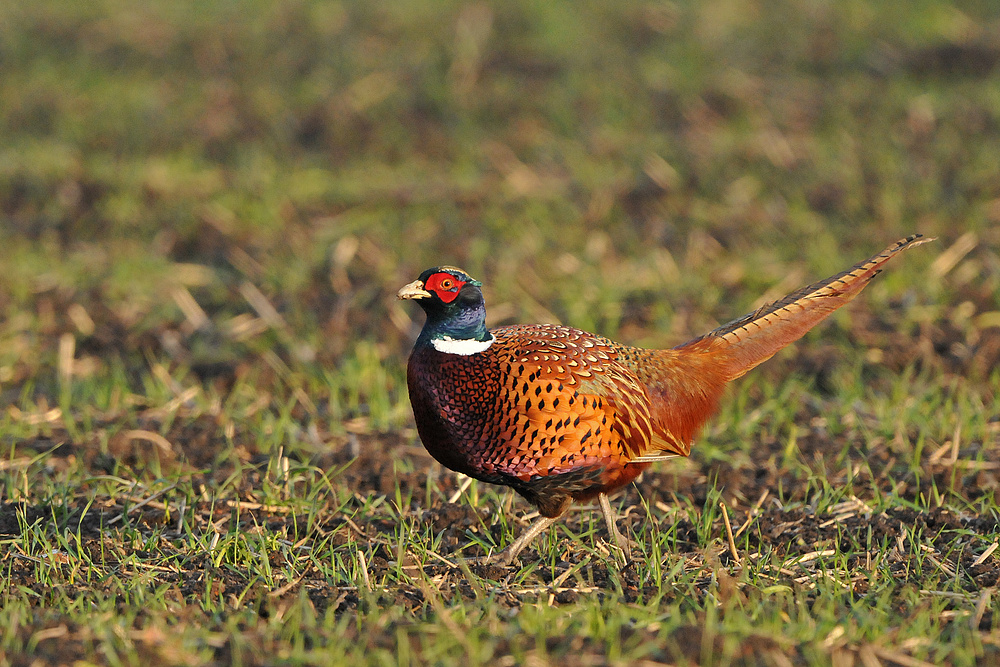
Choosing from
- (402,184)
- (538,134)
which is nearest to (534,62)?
(538,134)

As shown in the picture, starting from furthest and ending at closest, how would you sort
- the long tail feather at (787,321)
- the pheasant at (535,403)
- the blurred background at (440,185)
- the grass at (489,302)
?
the blurred background at (440,185) < the long tail feather at (787,321) < the pheasant at (535,403) < the grass at (489,302)

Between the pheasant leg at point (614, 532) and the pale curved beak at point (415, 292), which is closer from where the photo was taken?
the pale curved beak at point (415, 292)

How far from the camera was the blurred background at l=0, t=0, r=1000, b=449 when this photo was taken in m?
5.75

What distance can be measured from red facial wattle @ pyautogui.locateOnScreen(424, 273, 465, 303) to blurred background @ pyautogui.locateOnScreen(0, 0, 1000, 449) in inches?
60.1

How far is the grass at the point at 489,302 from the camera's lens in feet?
10.7

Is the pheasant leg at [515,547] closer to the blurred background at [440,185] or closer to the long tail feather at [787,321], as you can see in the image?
the long tail feather at [787,321]

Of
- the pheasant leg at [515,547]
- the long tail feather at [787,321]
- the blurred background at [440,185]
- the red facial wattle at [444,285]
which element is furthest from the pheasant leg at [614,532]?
the blurred background at [440,185]

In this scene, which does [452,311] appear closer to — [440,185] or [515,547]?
[515,547]

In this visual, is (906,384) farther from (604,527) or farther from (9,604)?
(9,604)

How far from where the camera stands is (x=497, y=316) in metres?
6.01

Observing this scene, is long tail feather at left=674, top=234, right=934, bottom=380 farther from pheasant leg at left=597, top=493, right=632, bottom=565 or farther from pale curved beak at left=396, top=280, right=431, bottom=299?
pale curved beak at left=396, top=280, right=431, bottom=299

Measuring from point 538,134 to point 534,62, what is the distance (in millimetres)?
A: 1217

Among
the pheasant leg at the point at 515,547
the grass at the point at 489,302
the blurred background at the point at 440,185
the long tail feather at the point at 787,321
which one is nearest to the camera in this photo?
the grass at the point at 489,302

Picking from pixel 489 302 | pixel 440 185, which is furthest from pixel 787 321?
pixel 440 185
